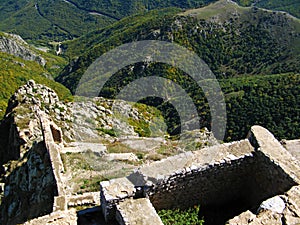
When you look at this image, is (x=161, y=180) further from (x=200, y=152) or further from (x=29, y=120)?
(x=29, y=120)

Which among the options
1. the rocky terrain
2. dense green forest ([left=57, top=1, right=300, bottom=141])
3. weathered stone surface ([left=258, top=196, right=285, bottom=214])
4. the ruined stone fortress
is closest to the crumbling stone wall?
the rocky terrain

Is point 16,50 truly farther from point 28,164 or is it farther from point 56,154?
point 56,154

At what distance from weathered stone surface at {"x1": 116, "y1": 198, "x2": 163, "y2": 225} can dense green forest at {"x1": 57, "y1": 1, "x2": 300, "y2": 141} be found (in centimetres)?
4905

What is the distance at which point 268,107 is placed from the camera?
58250mm

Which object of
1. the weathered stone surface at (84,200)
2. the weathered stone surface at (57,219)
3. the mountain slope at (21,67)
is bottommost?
the weathered stone surface at (57,219)

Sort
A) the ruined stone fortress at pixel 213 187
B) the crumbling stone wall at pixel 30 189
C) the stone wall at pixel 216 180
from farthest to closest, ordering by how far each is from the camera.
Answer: the crumbling stone wall at pixel 30 189, the stone wall at pixel 216 180, the ruined stone fortress at pixel 213 187

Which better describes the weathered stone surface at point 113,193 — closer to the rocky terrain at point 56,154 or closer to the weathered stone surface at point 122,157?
the rocky terrain at point 56,154

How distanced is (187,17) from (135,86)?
184 feet

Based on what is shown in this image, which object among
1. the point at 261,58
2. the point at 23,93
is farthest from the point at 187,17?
the point at 23,93

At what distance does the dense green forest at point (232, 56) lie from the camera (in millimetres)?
63188

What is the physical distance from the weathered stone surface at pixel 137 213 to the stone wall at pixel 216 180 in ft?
0.59

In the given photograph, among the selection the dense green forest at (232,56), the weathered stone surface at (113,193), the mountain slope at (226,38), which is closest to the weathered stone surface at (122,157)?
the weathered stone surface at (113,193)

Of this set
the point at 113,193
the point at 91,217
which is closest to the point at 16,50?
the point at 91,217

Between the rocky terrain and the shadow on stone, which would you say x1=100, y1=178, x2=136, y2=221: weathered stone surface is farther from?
the rocky terrain
